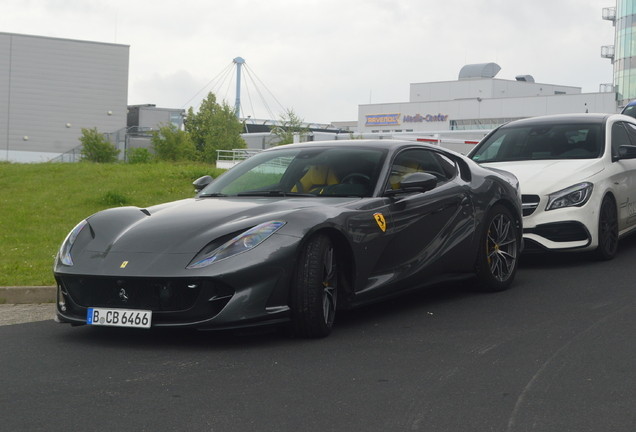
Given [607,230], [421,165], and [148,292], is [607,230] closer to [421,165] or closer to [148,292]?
[421,165]

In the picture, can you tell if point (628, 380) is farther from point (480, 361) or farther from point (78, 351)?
point (78, 351)

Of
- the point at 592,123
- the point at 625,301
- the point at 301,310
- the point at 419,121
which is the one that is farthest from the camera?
the point at 419,121

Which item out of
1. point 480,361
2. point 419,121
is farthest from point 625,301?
point 419,121

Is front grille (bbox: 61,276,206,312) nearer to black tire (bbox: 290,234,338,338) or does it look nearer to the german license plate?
the german license plate

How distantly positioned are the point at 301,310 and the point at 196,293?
693 millimetres

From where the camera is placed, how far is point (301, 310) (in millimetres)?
5195

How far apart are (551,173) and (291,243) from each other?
4.83m

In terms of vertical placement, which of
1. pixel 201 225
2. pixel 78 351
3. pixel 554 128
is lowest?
pixel 78 351

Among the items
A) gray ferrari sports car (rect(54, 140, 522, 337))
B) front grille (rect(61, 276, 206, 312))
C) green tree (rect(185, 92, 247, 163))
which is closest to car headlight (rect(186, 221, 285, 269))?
gray ferrari sports car (rect(54, 140, 522, 337))

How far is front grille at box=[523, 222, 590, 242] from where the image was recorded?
8.64m

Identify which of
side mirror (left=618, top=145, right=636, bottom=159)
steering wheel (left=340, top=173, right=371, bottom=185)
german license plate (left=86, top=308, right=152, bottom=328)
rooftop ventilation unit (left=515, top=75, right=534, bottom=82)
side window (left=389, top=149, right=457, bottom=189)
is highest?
rooftop ventilation unit (left=515, top=75, right=534, bottom=82)

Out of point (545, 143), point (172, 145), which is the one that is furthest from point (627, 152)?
point (172, 145)

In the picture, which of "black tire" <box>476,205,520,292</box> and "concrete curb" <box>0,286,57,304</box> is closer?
"black tire" <box>476,205,520,292</box>

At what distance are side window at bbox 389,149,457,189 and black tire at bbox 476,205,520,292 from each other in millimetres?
591
